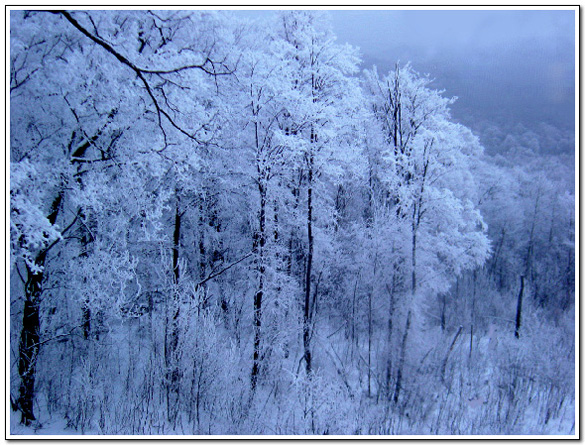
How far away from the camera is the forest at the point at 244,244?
14.7 ft

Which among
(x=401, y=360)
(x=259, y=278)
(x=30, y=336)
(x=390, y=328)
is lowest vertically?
(x=401, y=360)

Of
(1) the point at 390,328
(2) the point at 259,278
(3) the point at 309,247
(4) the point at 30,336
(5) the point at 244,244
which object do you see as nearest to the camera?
(4) the point at 30,336

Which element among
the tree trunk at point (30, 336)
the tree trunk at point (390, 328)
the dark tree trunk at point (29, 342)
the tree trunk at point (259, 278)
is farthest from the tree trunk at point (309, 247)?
the dark tree trunk at point (29, 342)

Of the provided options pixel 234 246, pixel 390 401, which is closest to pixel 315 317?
pixel 234 246

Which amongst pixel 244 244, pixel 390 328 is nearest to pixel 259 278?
pixel 244 244

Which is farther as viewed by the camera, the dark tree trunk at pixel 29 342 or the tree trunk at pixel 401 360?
the tree trunk at pixel 401 360

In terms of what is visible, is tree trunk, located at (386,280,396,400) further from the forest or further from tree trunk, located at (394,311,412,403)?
tree trunk, located at (394,311,412,403)

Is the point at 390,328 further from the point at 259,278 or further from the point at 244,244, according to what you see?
the point at 244,244

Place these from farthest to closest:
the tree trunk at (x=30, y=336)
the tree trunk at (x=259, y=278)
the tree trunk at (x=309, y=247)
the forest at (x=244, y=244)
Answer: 1. the tree trunk at (x=309, y=247)
2. the tree trunk at (x=259, y=278)
3. the tree trunk at (x=30, y=336)
4. the forest at (x=244, y=244)

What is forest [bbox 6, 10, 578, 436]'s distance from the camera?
4.48m

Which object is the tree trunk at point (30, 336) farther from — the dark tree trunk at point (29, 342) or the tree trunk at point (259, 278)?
the tree trunk at point (259, 278)

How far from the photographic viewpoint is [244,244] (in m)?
7.86

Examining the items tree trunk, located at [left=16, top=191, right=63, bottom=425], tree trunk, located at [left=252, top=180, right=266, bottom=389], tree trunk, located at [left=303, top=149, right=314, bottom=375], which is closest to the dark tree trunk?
tree trunk, located at [left=16, top=191, right=63, bottom=425]
